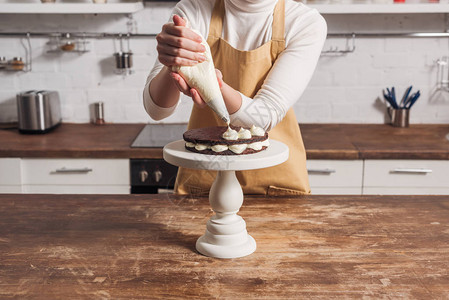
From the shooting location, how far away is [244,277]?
107 cm

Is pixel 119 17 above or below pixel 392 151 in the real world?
above

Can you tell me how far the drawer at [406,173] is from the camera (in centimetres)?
239

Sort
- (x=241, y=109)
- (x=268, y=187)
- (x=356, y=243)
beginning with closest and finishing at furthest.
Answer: (x=356, y=243) → (x=241, y=109) → (x=268, y=187)

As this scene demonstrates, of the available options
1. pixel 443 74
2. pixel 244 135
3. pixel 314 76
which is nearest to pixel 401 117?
pixel 443 74

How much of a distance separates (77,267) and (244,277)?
37 centimetres

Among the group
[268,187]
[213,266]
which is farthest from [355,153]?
[213,266]

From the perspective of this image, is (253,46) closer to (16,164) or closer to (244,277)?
(244,277)

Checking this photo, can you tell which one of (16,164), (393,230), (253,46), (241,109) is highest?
(253,46)

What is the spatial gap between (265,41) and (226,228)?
71cm

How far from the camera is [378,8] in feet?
8.36

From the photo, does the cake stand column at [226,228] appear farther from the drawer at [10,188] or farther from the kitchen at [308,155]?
the drawer at [10,188]

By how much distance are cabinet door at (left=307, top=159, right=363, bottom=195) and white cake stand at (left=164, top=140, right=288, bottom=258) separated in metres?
1.20

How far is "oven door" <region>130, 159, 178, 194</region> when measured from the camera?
2381 millimetres

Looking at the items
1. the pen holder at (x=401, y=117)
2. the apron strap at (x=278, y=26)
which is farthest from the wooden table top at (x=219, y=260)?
the pen holder at (x=401, y=117)
